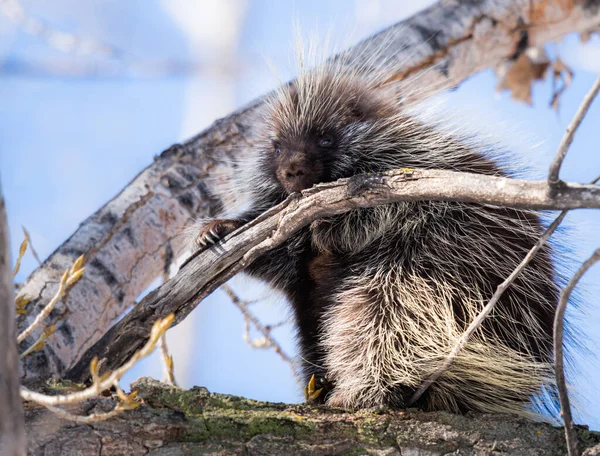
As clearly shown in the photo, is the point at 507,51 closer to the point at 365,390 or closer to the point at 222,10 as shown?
the point at 365,390

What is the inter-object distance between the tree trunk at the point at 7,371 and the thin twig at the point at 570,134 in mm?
A: 947

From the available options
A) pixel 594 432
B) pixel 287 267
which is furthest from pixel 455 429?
pixel 287 267

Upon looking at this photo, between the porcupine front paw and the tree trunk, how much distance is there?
111 cm

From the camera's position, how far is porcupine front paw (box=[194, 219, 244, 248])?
209 centimetres

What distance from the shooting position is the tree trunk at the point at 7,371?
0.81 metres

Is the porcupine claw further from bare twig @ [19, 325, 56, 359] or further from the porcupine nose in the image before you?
bare twig @ [19, 325, 56, 359]

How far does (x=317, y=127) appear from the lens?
2539 mm

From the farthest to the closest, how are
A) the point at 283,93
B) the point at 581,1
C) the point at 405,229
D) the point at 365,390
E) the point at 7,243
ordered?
the point at 581,1 → the point at 283,93 → the point at 405,229 → the point at 365,390 → the point at 7,243

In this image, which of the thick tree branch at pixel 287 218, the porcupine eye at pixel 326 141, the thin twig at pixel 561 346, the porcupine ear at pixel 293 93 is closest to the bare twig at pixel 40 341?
the thick tree branch at pixel 287 218

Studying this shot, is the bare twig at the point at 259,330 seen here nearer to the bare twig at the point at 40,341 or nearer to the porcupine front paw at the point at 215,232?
the porcupine front paw at the point at 215,232

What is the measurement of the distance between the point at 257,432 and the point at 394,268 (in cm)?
85

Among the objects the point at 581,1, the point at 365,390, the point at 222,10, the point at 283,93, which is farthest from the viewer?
the point at 222,10

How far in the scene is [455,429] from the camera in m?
1.65

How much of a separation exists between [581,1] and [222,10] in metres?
3.45
